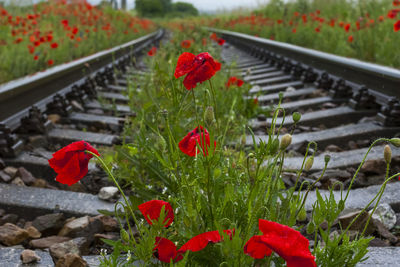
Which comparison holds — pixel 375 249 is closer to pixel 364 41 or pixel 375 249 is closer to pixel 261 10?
pixel 364 41

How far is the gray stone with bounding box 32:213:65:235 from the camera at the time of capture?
2131 millimetres

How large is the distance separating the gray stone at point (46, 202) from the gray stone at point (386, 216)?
4.29 ft

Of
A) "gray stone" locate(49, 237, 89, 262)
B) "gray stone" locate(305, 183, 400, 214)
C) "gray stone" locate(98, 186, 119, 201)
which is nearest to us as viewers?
"gray stone" locate(49, 237, 89, 262)

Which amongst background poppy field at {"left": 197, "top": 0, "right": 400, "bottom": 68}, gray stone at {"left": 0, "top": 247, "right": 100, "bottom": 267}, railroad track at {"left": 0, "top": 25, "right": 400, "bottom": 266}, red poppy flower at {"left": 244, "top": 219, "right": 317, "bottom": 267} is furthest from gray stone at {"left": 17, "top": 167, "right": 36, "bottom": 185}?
background poppy field at {"left": 197, "top": 0, "right": 400, "bottom": 68}

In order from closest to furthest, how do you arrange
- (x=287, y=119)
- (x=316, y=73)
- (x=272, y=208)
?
(x=272, y=208) < (x=287, y=119) < (x=316, y=73)

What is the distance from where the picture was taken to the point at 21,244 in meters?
2.01

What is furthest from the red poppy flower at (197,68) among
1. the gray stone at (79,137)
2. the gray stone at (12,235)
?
the gray stone at (79,137)

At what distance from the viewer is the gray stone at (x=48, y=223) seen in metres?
2.13

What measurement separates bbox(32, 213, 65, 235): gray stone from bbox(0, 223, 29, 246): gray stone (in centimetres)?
13

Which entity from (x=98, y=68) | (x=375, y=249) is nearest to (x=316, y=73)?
(x=98, y=68)

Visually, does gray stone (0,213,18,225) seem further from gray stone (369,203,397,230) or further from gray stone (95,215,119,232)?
gray stone (369,203,397,230)

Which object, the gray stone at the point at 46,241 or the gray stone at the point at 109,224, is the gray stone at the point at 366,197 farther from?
the gray stone at the point at 46,241

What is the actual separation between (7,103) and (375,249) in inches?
106

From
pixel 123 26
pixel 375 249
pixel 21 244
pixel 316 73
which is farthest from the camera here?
pixel 123 26
